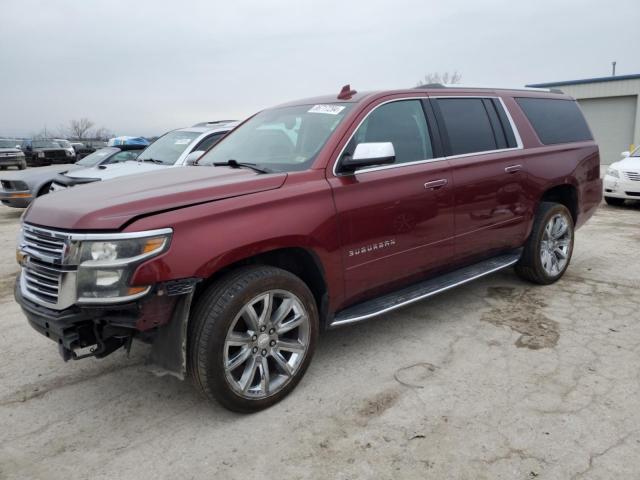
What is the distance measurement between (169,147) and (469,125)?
16.4ft

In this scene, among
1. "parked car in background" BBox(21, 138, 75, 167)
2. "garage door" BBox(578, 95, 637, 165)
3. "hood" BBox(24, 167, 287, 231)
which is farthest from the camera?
"parked car in background" BBox(21, 138, 75, 167)

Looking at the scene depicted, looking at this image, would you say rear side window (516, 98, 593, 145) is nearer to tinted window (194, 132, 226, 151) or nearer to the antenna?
the antenna

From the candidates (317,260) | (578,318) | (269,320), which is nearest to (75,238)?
(269,320)

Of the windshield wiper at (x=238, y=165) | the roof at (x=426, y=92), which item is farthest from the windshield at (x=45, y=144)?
the windshield wiper at (x=238, y=165)

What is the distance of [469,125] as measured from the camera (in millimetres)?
4320

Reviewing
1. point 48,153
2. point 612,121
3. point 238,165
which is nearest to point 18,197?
point 238,165

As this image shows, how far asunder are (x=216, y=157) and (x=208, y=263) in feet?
5.35

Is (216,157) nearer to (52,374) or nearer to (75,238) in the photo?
(75,238)

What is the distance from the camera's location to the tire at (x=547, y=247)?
16.0 feet

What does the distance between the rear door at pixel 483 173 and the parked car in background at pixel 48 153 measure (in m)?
28.6

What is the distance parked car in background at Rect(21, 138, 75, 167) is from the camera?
28297 mm

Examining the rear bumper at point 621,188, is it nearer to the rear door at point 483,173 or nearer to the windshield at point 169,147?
the rear door at point 483,173

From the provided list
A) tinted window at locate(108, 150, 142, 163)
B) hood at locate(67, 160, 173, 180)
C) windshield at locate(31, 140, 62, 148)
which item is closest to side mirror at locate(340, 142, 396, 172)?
hood at locate(67, 160, 173, 180)

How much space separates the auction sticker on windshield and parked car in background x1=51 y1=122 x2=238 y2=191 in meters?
3.49
